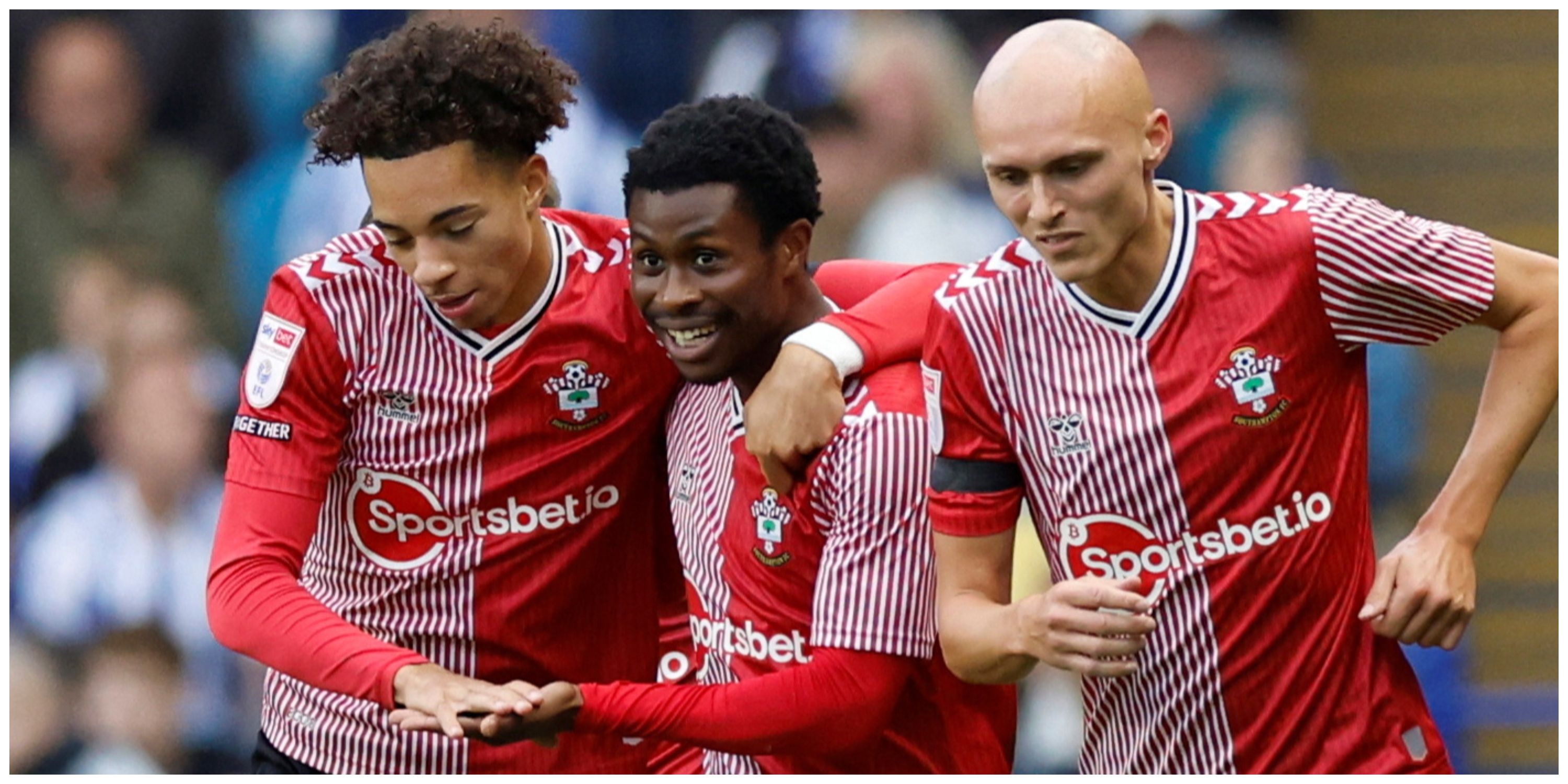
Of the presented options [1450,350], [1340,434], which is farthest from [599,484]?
[1450,350]

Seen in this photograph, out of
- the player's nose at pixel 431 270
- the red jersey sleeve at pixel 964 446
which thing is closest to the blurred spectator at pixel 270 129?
the player's nose at pixel 431 270

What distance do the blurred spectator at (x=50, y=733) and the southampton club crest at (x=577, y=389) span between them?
2.98m

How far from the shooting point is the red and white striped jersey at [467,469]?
3504mm

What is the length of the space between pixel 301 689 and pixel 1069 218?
169 cm

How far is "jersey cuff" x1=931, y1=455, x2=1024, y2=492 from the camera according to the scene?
314 centimetres

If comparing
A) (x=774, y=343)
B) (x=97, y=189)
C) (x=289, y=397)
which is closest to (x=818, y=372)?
(x=774, y=343)

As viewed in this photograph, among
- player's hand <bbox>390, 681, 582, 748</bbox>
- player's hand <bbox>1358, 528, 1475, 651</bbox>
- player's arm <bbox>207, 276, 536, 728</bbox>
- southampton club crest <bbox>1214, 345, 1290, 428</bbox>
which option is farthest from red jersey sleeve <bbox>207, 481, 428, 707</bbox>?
player's hand <bbox>1358, 528, 1475, 651</bbox>

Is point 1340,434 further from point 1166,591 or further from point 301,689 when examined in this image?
point 301,689

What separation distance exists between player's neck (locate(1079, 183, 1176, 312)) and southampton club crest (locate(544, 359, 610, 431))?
893 millimetres

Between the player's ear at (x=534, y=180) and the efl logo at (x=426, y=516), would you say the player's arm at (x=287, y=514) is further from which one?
the player's ear at (x=534, y=180)

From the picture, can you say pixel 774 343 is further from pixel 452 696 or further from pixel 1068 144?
pixel 452 696

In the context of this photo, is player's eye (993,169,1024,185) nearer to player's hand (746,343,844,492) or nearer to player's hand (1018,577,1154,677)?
player's hand (746,343,844,492)

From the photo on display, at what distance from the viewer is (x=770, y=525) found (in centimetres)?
330

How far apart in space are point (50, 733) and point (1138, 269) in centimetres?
410
